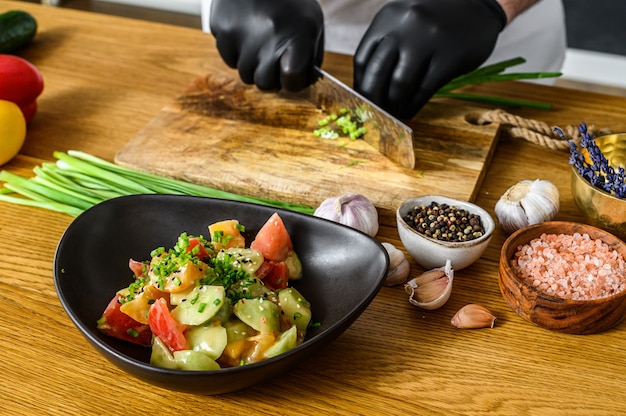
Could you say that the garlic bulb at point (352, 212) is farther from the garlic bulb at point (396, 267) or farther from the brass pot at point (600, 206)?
the brass pot at point (600, 206)

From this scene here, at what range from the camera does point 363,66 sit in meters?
1.62

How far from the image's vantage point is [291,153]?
1.56m

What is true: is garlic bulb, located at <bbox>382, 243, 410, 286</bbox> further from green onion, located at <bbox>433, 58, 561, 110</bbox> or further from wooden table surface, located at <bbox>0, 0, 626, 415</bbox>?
green onion, located at <bbox>433, 58, 561, 110</bbox>

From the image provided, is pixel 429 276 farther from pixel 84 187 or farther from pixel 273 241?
pixel 84 187

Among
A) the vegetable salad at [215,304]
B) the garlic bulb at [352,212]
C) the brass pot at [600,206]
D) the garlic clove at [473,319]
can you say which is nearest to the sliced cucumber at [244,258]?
the vegetable salad at [215,304]

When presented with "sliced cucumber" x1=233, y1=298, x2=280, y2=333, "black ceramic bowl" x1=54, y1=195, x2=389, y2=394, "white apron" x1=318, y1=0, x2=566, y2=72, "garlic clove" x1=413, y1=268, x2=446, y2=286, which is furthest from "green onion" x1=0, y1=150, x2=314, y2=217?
"white apron" x1=318, y1=0, x2=566, y2=72

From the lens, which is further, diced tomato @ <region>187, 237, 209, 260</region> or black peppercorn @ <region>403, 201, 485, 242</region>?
black peppercorn @ <region>403, 201, 485, 242</region>

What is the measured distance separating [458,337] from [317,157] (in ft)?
1.88

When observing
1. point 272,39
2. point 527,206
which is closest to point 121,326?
point 527,206

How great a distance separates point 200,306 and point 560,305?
0.54 meters

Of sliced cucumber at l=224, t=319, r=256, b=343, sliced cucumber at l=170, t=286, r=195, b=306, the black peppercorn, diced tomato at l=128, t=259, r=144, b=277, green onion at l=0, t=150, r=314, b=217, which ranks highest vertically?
sliced cucumber at l=170, t=286, r=195, b=306

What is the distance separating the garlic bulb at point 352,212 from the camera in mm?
1264

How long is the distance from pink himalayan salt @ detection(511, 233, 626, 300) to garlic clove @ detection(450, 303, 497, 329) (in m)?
0.09

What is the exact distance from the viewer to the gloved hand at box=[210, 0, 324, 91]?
1646 mm
